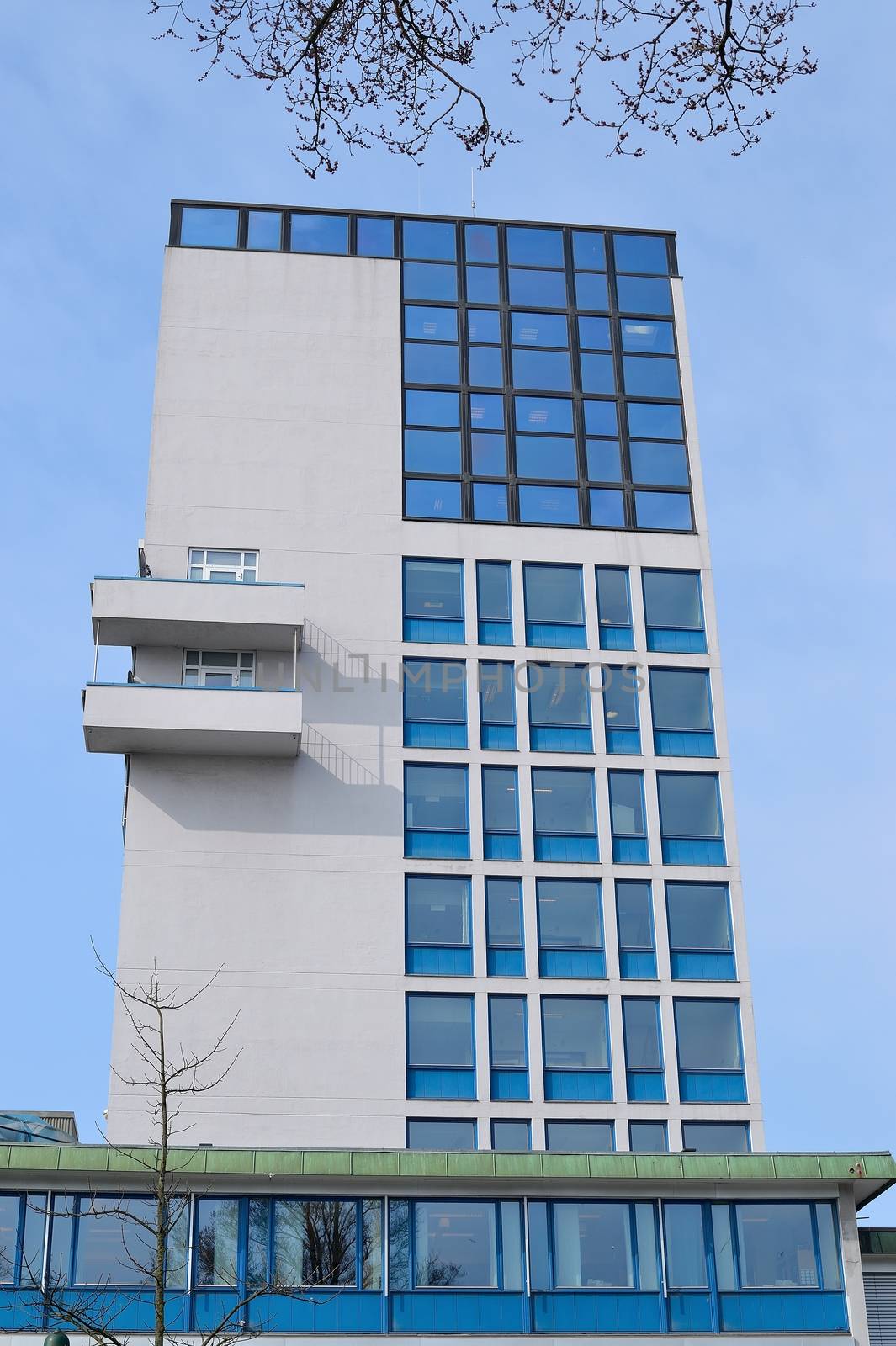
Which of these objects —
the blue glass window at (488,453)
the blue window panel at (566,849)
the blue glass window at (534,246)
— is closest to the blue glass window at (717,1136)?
the blue window panel at (566,849)

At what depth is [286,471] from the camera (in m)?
48.4

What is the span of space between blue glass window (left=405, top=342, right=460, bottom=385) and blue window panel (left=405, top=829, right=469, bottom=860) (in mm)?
13674

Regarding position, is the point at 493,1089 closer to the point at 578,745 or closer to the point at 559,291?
the point at 578,745

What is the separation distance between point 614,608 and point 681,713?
3.45 metres

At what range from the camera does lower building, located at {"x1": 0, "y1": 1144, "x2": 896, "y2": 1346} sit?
29.5 metres

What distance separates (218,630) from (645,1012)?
1451 centimetres

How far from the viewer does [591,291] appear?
53125 millimetres

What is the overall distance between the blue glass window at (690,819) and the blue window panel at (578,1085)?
6.09 metres

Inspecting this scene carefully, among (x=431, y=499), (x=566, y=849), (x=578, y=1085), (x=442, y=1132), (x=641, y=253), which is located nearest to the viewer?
(x=442, y=1132)

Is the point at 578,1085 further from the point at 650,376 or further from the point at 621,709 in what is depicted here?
the point at 650,376

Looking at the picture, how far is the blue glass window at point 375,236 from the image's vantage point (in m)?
52.7

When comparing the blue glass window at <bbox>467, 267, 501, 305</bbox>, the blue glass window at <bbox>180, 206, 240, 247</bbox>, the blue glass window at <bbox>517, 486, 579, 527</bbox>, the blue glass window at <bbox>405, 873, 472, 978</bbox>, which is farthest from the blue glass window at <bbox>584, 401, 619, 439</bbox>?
the blue glass window at <bbox>405, 873, 472, 978</bbox>

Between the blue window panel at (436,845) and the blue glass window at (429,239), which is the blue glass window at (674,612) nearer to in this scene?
the blue window panel at (436,845)

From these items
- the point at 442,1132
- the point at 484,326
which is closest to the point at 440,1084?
the point at 442,1132
